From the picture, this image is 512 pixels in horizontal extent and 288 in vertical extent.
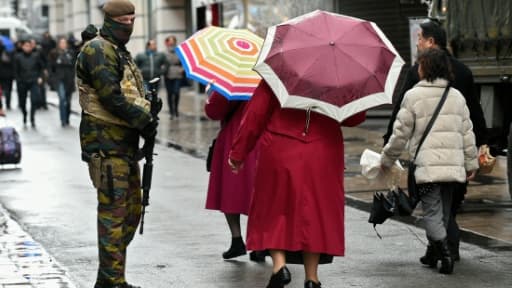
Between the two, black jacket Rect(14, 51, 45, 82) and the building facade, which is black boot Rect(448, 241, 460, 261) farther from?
black jacket Rect(14, 51, 45, 82)

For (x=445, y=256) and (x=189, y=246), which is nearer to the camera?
(x=445, y=256)

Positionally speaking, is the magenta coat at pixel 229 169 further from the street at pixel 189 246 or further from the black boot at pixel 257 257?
the street at pixel 189 246

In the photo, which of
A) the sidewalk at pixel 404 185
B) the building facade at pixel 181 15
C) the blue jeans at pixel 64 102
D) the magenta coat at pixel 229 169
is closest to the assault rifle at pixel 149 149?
the magenta coat at pixel 229 169

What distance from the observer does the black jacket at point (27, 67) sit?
27938mm

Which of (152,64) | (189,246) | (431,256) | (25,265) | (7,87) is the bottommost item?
(7,87)

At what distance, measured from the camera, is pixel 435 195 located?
9.08m

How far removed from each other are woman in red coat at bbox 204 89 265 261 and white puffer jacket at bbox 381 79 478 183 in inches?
47.2

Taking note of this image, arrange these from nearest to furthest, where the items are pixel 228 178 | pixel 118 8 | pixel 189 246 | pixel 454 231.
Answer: pixel 118 8, pixel 454 231, pixel 228 178, pixel 189 246

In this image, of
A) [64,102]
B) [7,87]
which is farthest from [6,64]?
[64,102]

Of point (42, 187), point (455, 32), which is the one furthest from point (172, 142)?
point (455, 32)

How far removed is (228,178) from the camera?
968 cm

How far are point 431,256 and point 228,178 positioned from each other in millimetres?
1651

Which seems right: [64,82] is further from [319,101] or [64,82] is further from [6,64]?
[319,101]

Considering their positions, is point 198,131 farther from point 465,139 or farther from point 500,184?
point 465,139
